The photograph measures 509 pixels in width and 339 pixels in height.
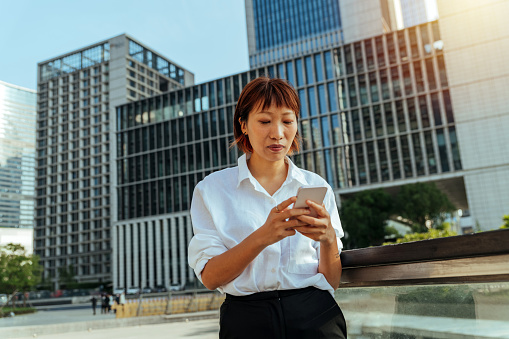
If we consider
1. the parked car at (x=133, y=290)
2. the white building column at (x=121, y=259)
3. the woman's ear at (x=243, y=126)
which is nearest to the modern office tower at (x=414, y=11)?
the white building column at (x=121, y=259)

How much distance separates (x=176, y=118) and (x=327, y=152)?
57.6 feet

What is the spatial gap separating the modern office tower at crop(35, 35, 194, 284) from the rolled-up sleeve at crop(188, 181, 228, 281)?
220 ft

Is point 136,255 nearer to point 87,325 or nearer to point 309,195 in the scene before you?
point 87,325

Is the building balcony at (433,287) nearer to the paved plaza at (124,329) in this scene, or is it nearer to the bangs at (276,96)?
the bangs at (276,96)

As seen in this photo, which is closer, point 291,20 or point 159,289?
point 159,289

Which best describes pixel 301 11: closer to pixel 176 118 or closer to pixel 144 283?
pixel 176 118

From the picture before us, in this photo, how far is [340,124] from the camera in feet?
129

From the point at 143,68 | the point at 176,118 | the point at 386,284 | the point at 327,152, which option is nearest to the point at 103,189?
the point at 143,68

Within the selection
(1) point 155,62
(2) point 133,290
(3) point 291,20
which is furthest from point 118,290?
(3) point 291,20

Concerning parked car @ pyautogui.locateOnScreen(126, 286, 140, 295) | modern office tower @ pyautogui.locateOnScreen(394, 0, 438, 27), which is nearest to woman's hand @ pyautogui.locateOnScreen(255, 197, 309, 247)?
parked car @ pyautogui.locateOnScreen(126, 286, 140, 295)

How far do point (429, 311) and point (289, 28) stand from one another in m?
86.6

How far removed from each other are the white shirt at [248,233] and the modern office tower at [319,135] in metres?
33.1

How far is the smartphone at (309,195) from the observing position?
1.13 meters

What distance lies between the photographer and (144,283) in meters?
48.1
